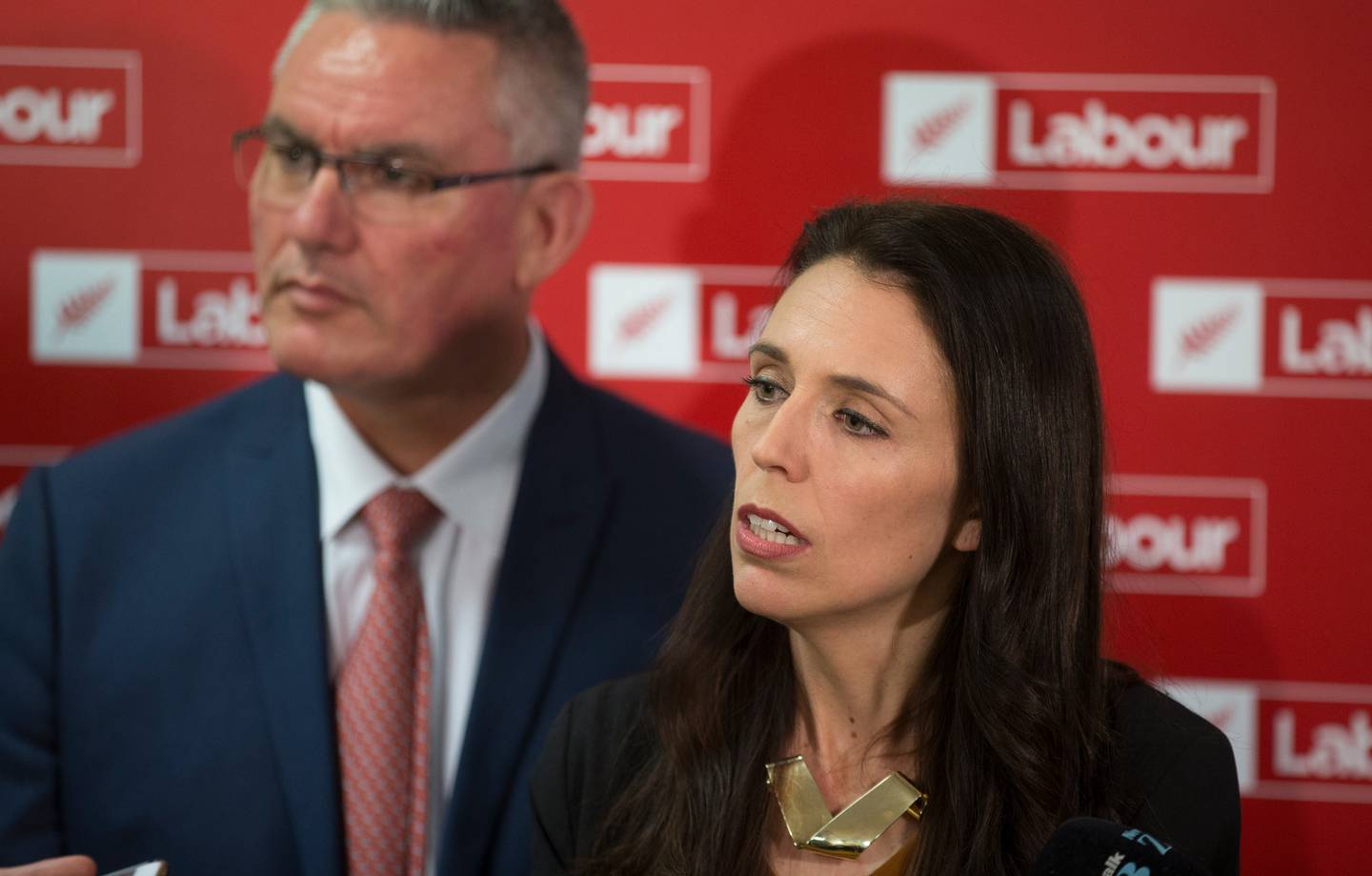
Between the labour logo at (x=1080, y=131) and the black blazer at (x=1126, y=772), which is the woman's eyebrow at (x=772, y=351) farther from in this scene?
the labour logo at (x=1080, y=131)

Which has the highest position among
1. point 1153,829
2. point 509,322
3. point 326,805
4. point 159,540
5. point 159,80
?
point 159,80

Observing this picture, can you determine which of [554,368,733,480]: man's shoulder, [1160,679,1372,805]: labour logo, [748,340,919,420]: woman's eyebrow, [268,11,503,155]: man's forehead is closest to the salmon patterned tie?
[554,368,733,480]: man's shoulder

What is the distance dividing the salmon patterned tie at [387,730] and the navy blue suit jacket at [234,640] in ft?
0.15

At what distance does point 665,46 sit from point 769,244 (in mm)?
434

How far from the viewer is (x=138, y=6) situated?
2.96m

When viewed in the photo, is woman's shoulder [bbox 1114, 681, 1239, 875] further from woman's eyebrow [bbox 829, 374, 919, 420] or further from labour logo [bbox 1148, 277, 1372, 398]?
labour logo [bbox 1148, 277, 1372, 398]

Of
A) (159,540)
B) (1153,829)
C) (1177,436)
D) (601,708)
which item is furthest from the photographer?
(1177,436)

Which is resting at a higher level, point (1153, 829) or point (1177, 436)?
point (1177, 436)

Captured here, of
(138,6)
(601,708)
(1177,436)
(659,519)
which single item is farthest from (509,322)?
(1177,436)

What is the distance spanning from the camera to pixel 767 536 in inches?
66.1

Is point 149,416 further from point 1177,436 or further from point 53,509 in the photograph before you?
Result: point 1177,436

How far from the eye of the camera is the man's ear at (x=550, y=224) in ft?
8.46

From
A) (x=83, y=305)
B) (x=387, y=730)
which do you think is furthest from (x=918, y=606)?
(x=83, y=305)

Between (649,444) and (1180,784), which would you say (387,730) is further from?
(1180,784)
